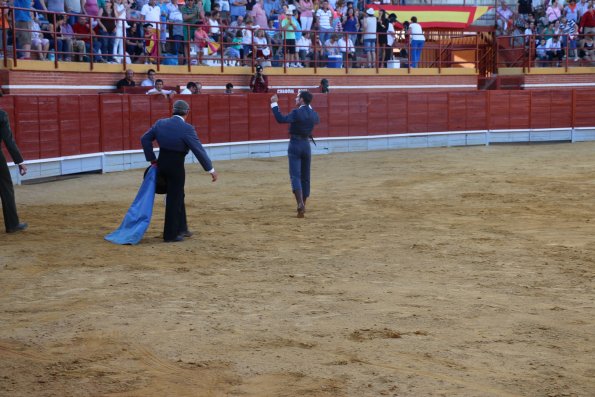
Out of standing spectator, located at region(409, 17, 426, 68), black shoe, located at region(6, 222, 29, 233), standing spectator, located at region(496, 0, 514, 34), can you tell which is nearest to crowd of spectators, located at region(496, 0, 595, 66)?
standing spectator, located at region(496, 0, 514, 34)

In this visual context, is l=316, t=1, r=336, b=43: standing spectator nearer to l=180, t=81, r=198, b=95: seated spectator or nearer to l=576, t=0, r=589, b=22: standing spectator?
l=180, t=81, r=198, b=95: seated spectator

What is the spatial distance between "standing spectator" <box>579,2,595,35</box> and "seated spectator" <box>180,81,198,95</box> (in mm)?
14269

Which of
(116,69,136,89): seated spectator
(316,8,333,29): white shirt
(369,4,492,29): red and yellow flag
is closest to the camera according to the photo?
(116,69,136,89): seated spectator

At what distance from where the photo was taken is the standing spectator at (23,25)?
18172 mm

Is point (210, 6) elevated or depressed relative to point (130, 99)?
elevated

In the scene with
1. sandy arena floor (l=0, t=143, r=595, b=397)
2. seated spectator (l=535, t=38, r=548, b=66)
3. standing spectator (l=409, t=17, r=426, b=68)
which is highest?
standing spectator (l=409, t=17, r=426, b=68)

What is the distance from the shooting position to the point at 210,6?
2552cm

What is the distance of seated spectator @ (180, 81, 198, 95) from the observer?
72.0 ft

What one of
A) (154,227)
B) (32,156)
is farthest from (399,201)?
(32,156)

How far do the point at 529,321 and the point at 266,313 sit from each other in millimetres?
2005

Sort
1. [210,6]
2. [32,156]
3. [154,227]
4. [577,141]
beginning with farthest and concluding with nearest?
[577,141]
[210,6]
[32,156]
[154,227]

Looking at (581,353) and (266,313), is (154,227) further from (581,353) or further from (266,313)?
(581,353)

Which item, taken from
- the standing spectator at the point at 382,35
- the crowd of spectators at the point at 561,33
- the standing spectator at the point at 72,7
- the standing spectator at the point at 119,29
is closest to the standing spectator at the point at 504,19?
the crowd of spectators at the point at 561,33

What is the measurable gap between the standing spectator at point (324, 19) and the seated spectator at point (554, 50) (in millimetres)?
7700
